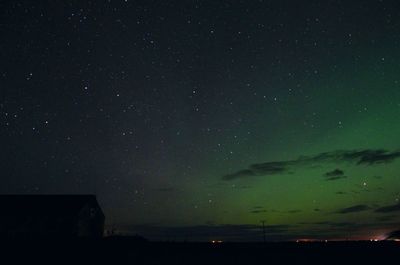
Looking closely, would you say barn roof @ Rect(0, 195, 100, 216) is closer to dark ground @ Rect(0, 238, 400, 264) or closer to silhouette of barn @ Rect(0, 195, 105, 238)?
silhouette of barn @ Rect(0, 195, 105, 238)

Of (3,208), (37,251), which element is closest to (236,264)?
(37,251)

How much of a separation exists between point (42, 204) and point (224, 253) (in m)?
27.8

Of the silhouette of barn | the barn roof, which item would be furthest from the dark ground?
the barn roof

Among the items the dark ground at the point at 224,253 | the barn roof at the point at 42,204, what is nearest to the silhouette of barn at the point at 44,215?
the barn roof at the point at 42,204

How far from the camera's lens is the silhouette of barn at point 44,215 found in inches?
1415

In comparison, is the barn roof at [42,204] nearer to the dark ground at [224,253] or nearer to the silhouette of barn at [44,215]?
the silhouette of barn at [44,215]

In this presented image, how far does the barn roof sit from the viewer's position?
3678 cm

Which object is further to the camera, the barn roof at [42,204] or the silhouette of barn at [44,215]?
the barn roof at [42,204]

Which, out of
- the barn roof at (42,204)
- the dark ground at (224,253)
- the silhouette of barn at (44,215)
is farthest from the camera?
the barn roof at (42,204)

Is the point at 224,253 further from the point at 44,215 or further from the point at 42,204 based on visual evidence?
the point at 42,204

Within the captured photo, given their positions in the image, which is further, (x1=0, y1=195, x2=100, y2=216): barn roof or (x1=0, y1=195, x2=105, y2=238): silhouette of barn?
(x1=0, y1=195, x2=100, y2=216): barn roof

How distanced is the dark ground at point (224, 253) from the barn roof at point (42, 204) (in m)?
21.7

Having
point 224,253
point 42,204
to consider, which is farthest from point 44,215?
point 224,253

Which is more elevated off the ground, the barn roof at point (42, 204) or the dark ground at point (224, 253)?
the barn roof at point (42, 204)
